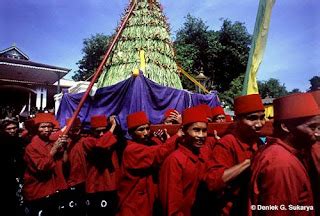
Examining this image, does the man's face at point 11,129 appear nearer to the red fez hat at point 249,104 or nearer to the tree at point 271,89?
the red fez hat at point 249,104

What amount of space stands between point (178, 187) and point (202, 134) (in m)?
0.57

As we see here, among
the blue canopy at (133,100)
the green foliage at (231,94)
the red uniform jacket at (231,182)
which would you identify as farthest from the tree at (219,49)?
the red uniform jacket at (231,182)

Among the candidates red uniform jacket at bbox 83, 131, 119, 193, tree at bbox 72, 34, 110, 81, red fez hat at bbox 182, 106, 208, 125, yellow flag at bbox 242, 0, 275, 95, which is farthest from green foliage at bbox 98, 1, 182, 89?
tree at bbox 72, 34, 110, 81

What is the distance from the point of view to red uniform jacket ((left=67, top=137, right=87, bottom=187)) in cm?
569

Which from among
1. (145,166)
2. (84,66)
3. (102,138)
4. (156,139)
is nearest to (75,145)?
(102,138)

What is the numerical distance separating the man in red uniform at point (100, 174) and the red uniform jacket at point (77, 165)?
0.17m

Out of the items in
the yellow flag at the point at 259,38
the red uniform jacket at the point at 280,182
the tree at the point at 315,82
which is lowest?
the red uniform jacket at the point at 280,182

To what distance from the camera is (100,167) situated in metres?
5.52

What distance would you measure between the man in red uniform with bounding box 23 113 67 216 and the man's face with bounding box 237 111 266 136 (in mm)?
2633

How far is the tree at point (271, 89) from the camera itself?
39719 mm

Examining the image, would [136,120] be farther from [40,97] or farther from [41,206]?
[40,97]

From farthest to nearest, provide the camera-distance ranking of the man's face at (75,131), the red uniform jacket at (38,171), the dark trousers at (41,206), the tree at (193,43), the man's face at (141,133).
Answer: the tree at (193,43)
the man's face at (75,131)
the dark trousers at (41,206)
the red uniform jacket at (38,171)
the man's face at (141,133)

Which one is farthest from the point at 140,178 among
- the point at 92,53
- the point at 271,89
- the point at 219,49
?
the point at 271,89

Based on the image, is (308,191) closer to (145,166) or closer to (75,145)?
(145,166)
